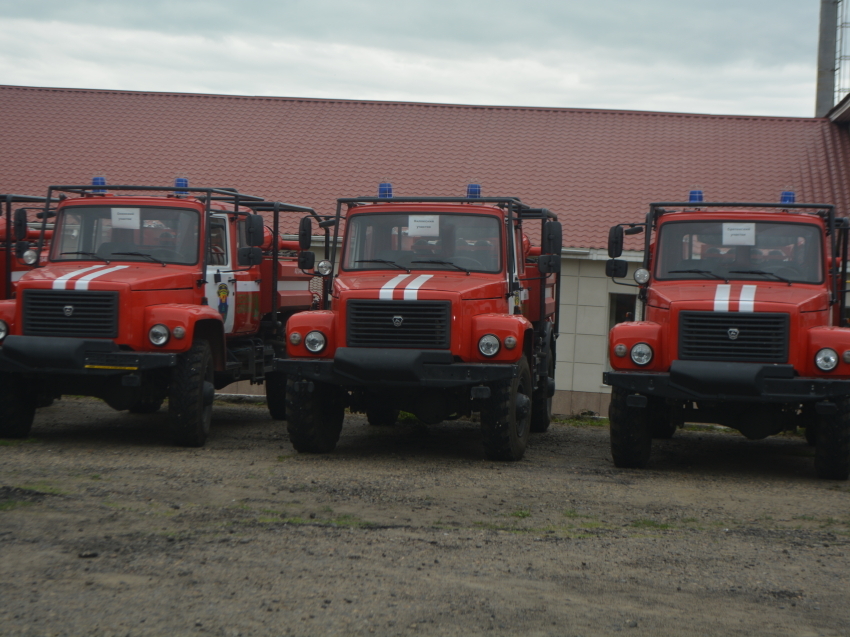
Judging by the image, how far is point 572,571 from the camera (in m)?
6.01

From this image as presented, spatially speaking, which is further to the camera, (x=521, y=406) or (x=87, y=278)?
(x=87, y=278)

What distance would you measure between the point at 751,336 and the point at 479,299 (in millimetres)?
2460

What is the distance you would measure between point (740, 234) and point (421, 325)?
3229 mm

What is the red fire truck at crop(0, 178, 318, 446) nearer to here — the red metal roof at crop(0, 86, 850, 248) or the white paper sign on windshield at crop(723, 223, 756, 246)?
the white paper sign on windshield at crop(723, 223, 756, 246)

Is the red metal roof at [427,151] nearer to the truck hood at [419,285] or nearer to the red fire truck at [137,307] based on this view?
the red fire truck at [137,307]

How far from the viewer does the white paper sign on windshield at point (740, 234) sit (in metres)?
10.1

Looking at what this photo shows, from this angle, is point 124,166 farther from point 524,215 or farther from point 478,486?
point 478,486

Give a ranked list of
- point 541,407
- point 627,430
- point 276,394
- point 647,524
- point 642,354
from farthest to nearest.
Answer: point 276,394
point 541,407
point 627,430
point 642,354
point 647,524

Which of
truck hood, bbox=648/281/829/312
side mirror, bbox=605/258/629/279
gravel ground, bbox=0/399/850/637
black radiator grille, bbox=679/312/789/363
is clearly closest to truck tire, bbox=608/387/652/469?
gravel ground, bbox=0/399/850/637

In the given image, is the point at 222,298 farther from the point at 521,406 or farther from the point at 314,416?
the point at 521,406

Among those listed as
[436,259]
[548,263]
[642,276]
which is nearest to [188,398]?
[436,259]

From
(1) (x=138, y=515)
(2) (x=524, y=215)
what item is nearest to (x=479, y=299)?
(2) (x=524, y=215)

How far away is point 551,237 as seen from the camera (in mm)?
10281

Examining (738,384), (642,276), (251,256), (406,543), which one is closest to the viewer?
(406,543)
